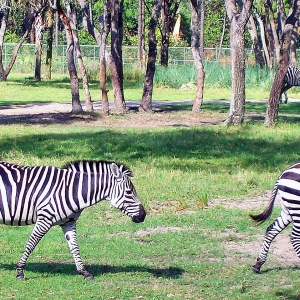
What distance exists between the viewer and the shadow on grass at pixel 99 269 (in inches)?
315

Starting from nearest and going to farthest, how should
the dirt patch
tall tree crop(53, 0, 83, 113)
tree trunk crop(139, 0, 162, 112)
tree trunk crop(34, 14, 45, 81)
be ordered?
the dirt patch, tall tree crop(53, 0, 83, 113), tree trunk crop(139, 0, 162, 112), tree trunk crop(34, 14, 45, 81)

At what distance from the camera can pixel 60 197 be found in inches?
296

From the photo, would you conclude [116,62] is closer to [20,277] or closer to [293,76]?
[293,76]

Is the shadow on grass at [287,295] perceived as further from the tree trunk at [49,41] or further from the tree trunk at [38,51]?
the tree trunk at [49,41]

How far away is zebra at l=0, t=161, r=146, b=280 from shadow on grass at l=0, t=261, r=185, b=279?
0.41 metres

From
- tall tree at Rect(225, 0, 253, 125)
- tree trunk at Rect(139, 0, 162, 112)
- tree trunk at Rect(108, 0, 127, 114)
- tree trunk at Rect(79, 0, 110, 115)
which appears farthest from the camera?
tree trunk at Rect(139, 0, 162, 112)

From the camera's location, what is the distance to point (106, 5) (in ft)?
75.0

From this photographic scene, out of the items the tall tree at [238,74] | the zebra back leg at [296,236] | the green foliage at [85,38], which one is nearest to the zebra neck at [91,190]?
the zebra back leg at [296,236]

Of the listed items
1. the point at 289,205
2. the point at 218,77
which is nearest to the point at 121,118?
the point at 289,205

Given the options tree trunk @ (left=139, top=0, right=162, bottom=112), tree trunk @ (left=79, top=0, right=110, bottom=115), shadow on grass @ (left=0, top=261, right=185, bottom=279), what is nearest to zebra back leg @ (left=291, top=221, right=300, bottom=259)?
shadow on grass @ (left=0, top=261, right=185, bottom=279)

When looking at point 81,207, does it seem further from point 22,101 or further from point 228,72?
point 228,72

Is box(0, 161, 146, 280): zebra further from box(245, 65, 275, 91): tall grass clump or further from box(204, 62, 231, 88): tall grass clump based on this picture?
box(204, 62, 231, 88): tall grass clump

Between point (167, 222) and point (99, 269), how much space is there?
2.55 m

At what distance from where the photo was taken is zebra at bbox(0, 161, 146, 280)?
7504 mm
